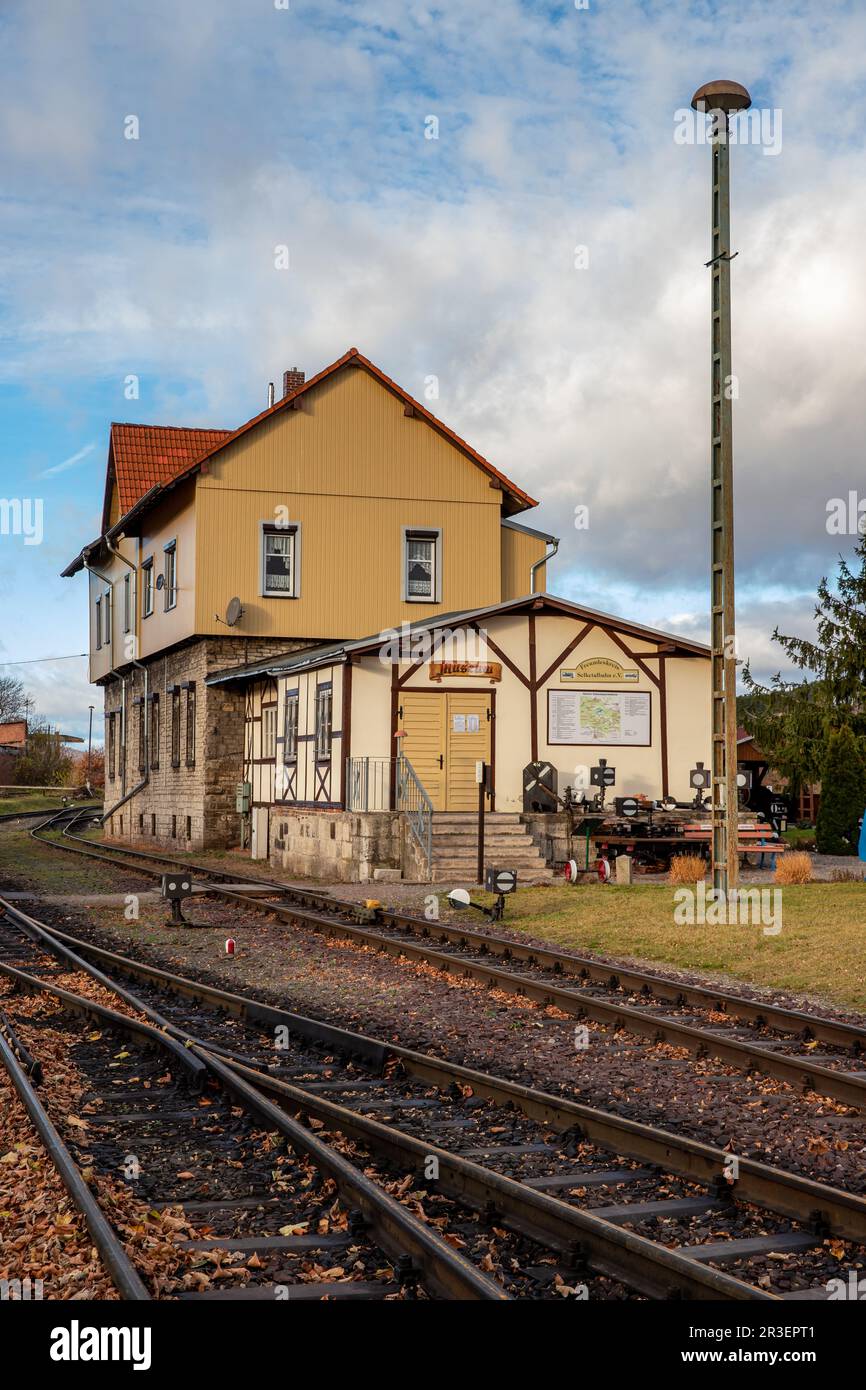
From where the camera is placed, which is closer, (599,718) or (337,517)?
(599,718)

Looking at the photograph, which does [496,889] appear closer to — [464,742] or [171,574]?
[464,742]

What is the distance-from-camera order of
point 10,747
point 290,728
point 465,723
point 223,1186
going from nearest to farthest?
1. point 223,1186
2. point 465,723
3. point 290,728
4. point 10,747

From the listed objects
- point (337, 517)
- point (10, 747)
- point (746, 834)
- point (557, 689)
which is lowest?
point (746, 834)

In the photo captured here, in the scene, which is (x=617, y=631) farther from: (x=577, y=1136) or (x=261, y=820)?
(x=577, y=1136)

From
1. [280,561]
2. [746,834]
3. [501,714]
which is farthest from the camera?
[280,561]

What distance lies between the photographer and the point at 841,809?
102 feet

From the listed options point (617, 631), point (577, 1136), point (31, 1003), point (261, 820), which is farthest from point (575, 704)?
point (577, 1136)

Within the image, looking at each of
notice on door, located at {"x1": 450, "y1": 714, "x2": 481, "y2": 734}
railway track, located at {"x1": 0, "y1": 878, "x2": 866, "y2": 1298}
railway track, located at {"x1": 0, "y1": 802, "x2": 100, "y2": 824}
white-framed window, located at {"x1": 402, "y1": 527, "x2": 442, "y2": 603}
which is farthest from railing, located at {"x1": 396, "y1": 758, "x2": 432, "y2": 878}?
railway track, located at {"x1": 0, "y1": 802, "x2": 100, "y2": 824}

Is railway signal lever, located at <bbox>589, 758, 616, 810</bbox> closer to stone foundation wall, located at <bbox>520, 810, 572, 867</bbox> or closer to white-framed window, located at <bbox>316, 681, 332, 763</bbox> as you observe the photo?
stone foundation wall, located at <bbox>520, 810, 572, 867</bbox>

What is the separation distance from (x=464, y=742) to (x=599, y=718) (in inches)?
105

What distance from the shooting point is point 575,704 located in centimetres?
2623

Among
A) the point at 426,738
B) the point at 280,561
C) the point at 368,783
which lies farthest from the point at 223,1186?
the point at 280,561

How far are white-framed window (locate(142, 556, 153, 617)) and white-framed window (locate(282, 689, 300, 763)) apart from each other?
9.48m
